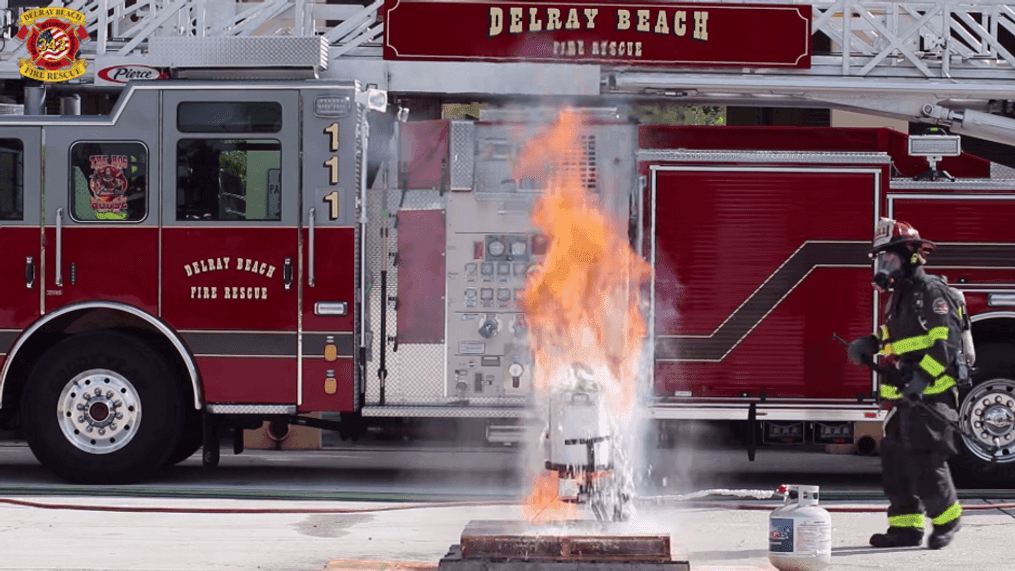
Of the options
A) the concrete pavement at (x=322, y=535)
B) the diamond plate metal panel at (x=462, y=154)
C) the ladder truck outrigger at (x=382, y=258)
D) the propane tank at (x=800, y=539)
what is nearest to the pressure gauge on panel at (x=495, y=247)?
the ladder truck outrigger at (x=382, y=258)

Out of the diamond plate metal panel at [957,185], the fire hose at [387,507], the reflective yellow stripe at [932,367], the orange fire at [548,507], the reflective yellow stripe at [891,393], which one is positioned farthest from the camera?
the diamond plate metal panel at [957,185]

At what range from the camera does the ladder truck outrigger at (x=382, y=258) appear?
10133 mm

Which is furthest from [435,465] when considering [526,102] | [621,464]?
[621,464]

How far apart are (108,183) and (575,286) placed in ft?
12.3

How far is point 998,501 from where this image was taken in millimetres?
10000

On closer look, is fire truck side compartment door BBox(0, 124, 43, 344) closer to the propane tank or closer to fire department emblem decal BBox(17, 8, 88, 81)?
fire department emblem decal BBox(17, 8, 88, 81)

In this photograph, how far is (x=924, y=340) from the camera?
7.99 m

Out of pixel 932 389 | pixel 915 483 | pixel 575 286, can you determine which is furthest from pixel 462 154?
pixel 915 483

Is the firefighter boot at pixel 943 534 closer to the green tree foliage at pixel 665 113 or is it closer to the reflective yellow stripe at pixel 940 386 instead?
the reflective yellow stripe at pixel 940 386

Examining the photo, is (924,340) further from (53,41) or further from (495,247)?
(53,41)

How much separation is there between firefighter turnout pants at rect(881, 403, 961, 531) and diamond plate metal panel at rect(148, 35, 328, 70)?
4765 mm

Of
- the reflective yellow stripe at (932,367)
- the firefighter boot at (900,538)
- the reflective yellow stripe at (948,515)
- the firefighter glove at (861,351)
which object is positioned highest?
the firefighter glove at (861,351)

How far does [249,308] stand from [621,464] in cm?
352

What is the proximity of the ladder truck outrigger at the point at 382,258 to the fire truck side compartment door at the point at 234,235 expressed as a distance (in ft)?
0.05
